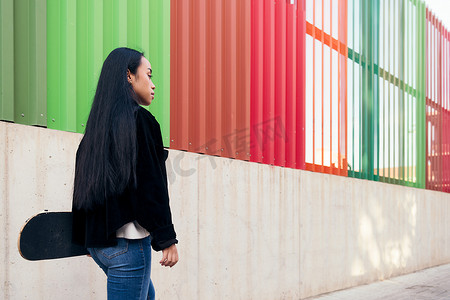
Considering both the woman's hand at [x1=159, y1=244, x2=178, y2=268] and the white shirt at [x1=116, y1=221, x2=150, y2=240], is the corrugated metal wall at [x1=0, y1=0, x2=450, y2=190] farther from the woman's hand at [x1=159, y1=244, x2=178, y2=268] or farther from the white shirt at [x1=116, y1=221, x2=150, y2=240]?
the woman's hand at [x1=159, y1=244, x2=178, y2=268]

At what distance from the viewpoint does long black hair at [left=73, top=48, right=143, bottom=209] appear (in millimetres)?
2232

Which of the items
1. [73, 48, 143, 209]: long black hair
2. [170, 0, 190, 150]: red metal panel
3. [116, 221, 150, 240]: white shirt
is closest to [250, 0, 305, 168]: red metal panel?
[170, 0, 190, 150]: red metal panel

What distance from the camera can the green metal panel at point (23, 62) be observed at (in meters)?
3.09

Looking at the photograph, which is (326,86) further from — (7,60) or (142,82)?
(142,82)

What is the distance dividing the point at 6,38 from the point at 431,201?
31.5ft

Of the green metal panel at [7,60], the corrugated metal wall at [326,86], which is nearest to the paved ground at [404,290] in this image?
the corrugated metal wall at [326,86]

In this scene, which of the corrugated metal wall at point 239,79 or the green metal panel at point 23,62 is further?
the corrugated metal wall at point 239,79

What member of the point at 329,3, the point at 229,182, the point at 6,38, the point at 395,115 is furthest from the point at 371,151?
the point at 6,38

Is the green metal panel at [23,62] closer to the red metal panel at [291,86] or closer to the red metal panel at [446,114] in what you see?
the red metal panel at [291,86]

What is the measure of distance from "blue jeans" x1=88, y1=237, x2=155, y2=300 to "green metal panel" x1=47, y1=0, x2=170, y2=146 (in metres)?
1.43

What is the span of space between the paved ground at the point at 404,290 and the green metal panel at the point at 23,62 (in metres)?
4.17

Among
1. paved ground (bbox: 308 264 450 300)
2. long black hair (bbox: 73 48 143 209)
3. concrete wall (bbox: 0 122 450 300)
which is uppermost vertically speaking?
long black hair (bbox: 73 48 143 209)

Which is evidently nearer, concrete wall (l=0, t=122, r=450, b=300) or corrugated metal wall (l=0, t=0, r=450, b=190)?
concrete wall (l=0, t=122, r=450, b=300)

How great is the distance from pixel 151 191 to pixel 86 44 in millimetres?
1810
